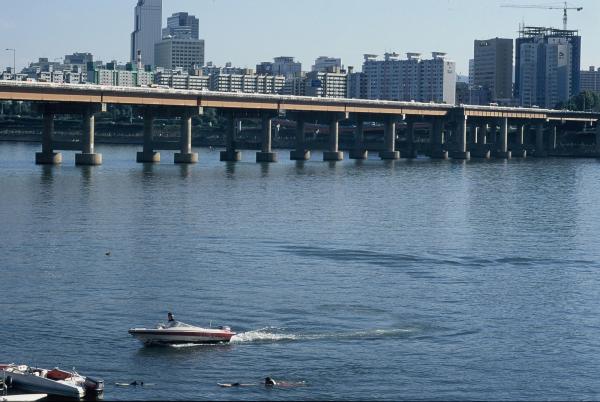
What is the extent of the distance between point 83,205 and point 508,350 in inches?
2536

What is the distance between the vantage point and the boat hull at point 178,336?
55469mm

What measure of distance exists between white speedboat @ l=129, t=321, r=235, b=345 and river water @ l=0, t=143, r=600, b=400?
18.4 inches

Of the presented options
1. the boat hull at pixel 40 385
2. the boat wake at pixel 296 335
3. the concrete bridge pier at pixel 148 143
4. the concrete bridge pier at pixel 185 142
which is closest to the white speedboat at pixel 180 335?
the boat wake at pixel 296 335

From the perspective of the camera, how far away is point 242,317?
60.9 metres

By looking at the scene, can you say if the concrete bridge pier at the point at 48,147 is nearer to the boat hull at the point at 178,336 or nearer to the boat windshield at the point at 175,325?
the boat windshield at the point at 175,325

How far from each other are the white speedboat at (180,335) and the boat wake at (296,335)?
0.85 metres

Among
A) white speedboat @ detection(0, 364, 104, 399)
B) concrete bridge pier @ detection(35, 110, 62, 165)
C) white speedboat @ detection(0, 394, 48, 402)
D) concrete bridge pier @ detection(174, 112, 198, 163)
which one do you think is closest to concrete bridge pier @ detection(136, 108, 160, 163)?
concrete bridge pier @ detection(174, 112, 198, 163)

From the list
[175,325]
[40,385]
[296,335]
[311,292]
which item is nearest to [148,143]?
[311,292]

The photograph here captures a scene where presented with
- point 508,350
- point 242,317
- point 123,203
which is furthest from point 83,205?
point 508,350

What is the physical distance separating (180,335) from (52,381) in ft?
29.0

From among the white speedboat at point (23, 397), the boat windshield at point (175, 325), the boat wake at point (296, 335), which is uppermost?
the boat windshield at point (175, 325)

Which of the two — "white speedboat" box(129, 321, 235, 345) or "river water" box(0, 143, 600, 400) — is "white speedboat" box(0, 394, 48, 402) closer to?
"river water" box(0, 143, 600, 400)

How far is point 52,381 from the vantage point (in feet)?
157

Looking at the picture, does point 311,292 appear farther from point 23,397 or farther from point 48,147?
point 48,147
